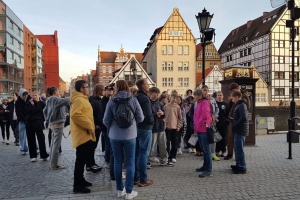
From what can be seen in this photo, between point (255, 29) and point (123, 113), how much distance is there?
51.8 metres

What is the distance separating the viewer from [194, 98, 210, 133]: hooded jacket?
5938 mm

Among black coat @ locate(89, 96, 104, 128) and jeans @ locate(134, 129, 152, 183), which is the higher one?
black coat @ locate(89, 96, 104, 128)

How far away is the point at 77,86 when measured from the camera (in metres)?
5.23

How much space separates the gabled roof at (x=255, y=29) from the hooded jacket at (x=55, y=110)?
145ft

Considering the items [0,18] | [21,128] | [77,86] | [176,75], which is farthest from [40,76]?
[77,86]

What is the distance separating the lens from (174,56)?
46.5 m

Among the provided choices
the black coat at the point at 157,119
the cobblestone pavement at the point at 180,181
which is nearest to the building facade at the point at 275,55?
the cobblestone pavement at the point at 180,181

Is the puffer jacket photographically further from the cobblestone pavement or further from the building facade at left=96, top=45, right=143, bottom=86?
the building facade at left=96, top=45, right=143, bottom=86

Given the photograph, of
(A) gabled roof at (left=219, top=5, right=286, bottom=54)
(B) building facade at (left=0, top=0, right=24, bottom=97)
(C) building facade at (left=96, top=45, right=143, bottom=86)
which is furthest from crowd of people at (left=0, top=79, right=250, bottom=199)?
(C) building facade at (left=96, top=45, right=143, bottom=86)

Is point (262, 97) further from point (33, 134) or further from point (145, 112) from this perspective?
point (145, 112)

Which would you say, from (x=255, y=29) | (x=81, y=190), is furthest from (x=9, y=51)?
(x=81, y=190)

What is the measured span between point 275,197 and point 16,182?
5.17 meters

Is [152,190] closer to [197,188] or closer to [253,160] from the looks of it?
[197,188]

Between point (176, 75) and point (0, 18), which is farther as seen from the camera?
point (176, 75)
